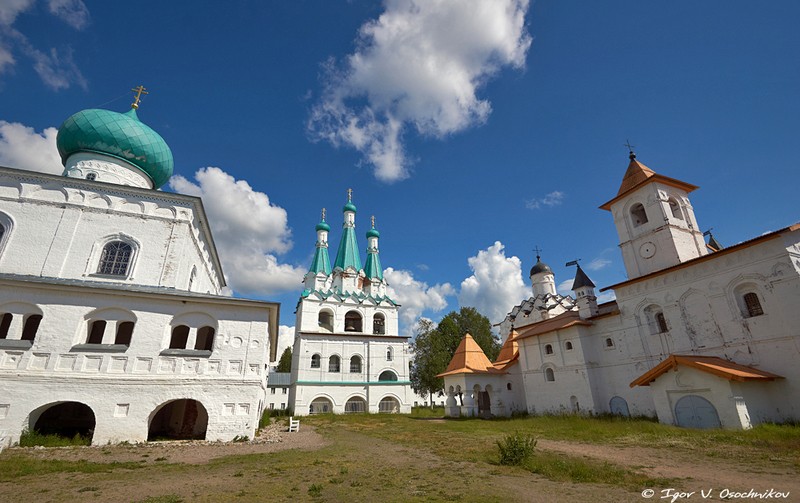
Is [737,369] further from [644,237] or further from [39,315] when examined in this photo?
[39,315]

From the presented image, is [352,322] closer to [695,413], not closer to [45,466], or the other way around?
[695,413]

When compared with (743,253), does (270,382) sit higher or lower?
lower

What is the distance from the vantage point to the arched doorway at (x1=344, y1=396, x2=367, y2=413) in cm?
3022

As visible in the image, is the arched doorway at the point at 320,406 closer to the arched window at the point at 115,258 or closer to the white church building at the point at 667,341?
the white church building at the point at 667,341

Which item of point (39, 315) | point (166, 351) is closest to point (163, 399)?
point (166, 351)

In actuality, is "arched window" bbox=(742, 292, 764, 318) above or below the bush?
above

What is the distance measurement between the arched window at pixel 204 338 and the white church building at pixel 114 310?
4 centimetres

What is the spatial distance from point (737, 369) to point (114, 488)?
18.3 meters

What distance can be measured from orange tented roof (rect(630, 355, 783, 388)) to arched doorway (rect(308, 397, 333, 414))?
22796 mm

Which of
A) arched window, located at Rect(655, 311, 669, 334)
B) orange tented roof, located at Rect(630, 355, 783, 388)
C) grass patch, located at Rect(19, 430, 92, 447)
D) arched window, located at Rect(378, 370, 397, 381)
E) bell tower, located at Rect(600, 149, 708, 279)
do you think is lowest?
grass patch, located at Rect(19, 430, 92, 447)

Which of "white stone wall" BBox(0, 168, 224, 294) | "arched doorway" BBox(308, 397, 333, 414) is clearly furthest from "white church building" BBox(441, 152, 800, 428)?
"white stone wall" BBox(0, 168, 224, 294)

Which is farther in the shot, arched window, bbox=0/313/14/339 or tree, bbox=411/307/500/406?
tree, bbox=411/307/500/406

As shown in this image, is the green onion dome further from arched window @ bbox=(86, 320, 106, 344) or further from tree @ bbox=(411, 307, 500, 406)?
tree @ bbox=(411, 307, 500, 406)

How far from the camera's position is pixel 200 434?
1305 cm
